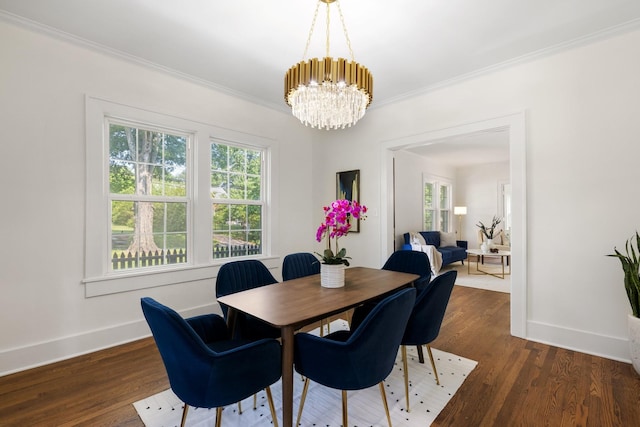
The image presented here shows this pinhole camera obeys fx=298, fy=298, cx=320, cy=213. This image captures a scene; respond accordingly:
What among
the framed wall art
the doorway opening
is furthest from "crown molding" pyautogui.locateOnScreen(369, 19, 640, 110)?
the framed wall art

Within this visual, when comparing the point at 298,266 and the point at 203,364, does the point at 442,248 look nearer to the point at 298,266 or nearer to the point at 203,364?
the point at 298,266

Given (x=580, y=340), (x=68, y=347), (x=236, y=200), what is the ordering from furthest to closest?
1. (x=236, y=200)
2. (x=580, y=340)
3. (x=68, y=347)

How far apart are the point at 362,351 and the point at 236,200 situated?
2.91 meters

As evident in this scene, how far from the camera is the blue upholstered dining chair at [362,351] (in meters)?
1.41

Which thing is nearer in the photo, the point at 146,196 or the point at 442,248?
the point at 146,196

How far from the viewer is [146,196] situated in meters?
3.14

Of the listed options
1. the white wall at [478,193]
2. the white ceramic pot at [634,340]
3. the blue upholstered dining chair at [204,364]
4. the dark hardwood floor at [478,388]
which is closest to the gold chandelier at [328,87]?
the blue upholstered dining chair at [204,364]

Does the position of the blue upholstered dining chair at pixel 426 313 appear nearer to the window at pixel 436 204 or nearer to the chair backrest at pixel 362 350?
the chair backrest at pixel 362 350

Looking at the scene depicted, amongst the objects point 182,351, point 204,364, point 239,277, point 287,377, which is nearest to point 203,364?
point 204,364

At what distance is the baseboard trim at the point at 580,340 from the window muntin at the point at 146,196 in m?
3.78

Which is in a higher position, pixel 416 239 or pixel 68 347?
pixel 416 239

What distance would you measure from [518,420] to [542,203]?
6.55 ft

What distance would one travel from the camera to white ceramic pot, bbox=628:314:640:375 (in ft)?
7.20

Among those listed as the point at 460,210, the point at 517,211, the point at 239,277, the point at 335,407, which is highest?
the point at 460,210
